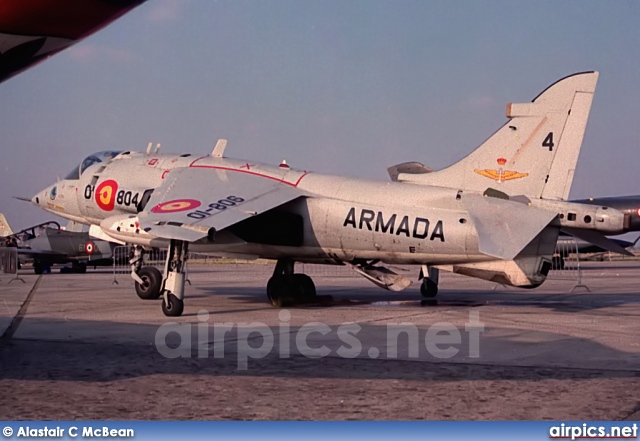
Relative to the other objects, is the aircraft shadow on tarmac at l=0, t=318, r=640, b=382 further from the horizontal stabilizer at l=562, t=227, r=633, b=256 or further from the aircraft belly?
the aircraft belly

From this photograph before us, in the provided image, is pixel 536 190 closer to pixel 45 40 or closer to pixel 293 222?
pixel 293 222

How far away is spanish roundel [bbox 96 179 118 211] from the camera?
16.3 metres

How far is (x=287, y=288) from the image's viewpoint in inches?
612

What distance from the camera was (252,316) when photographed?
13.2m

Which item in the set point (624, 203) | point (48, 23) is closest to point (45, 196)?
point (48, 23)

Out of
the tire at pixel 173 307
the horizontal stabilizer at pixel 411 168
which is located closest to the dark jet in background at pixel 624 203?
the horizontal stabilizer at pixel 411 168

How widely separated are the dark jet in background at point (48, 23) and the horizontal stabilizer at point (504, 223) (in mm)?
8676

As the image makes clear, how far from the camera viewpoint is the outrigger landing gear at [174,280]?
13008mm

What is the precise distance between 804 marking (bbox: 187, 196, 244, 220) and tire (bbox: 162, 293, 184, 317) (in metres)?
1.47

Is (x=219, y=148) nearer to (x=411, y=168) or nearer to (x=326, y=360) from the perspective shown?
(x=411, y=168)

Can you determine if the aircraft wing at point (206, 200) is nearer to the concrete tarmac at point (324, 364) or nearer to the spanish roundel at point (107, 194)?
the concrete tarmac at point (324, 364)

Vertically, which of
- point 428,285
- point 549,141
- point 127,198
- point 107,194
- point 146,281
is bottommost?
point 428,285

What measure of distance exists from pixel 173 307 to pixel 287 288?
10.4 feet

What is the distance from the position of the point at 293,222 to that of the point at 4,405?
366 inches
